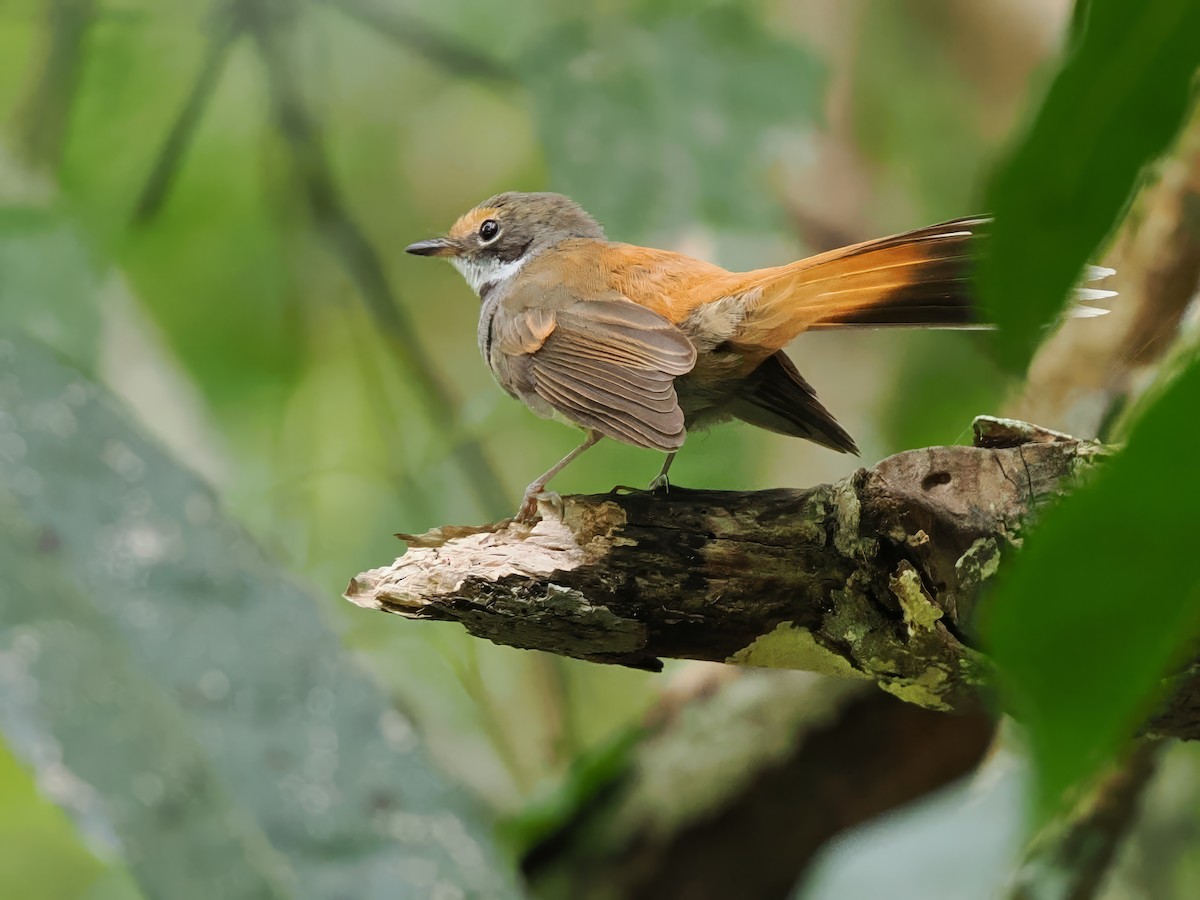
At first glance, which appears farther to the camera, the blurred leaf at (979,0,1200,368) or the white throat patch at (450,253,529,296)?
the white throat patch at (450,253,529,296)

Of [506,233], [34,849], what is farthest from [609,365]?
[34,849]

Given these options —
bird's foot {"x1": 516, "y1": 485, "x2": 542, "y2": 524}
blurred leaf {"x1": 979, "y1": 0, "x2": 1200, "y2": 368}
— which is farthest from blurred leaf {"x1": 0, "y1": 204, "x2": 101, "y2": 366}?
blurred leaf {"x1": 979, "y1": 0, "x2": 1200, "y2": 368}

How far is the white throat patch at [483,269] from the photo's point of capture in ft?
9.65

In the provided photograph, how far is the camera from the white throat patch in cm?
294

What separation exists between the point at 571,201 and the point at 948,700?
5.90 ft

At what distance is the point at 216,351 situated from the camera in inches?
158

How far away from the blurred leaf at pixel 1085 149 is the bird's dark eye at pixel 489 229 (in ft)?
8.33

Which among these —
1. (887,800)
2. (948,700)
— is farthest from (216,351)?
(948,700)

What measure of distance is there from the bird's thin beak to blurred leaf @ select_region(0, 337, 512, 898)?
2.83ft

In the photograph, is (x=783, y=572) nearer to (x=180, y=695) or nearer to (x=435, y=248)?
(x=180, y=695)

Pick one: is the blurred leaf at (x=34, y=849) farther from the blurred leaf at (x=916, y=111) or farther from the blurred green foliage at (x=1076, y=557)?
the blurred green foliage at (x=1076, y=557)

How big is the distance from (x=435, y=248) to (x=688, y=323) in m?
1.14

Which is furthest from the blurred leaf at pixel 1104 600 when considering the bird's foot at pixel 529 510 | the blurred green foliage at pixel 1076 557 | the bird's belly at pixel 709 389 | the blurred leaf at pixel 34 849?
the blurred leaf at pixel 34 849

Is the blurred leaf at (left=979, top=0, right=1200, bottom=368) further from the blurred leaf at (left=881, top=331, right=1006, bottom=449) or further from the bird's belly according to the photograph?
the blurred leaf at (left=881, top=331, right=1006, bottom=449)
